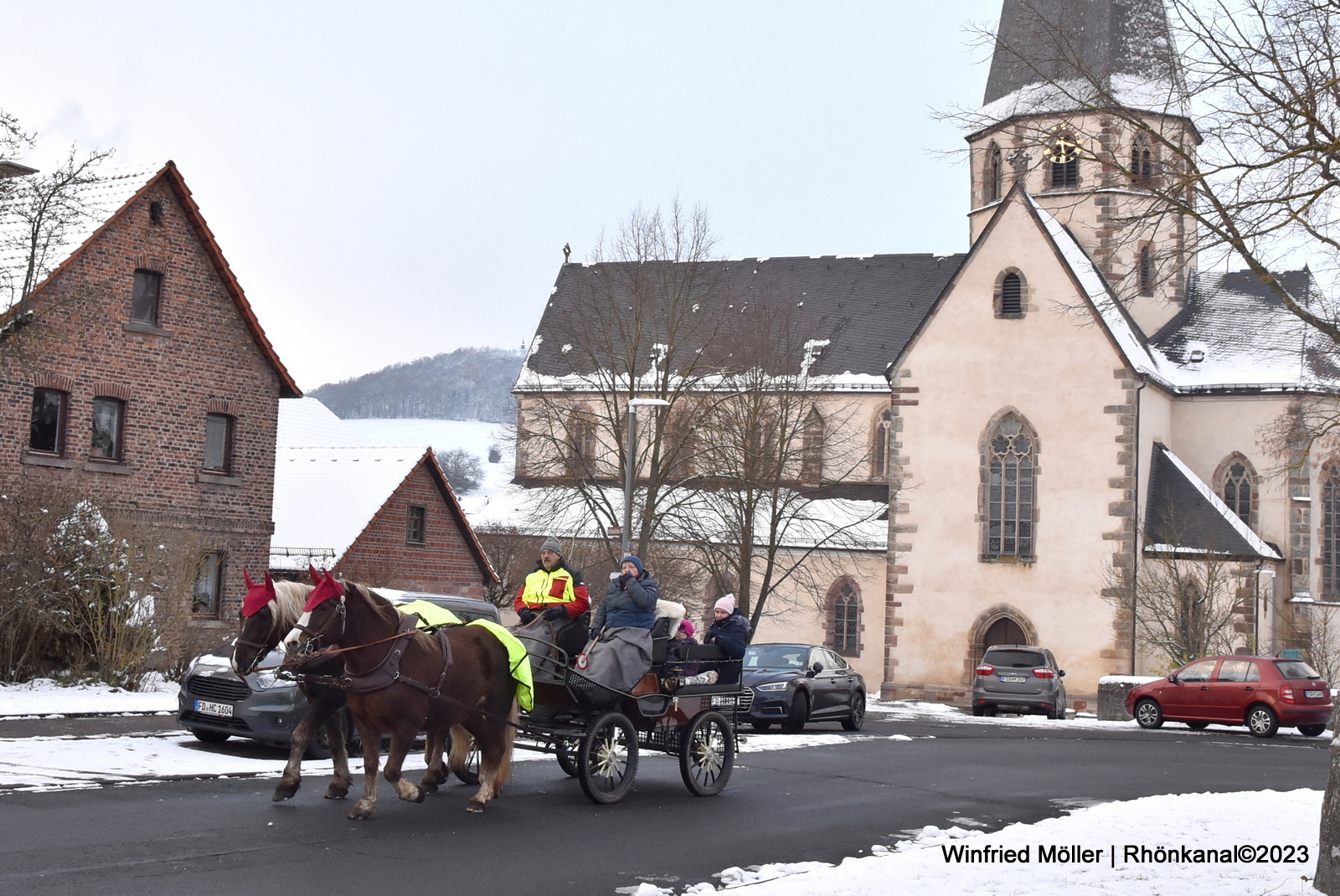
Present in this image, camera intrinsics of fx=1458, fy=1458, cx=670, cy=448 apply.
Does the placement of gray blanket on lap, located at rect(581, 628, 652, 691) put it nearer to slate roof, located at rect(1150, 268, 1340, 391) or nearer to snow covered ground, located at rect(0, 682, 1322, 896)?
snow covered ground, located at rect(0, 682, 1322, 896)

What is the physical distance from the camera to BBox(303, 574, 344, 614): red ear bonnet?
34.2 ft

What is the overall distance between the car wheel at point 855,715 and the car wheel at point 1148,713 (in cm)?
737

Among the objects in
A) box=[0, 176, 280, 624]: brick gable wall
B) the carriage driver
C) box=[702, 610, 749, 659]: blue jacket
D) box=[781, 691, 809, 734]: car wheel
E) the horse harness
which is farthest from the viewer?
box=[0, 176, 280, 624]: brick gable wall

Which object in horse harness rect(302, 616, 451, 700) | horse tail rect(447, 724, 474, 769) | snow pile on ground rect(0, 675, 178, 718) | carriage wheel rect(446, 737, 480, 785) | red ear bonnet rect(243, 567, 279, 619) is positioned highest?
red ear bonnet rect(243, 567, 279, 619)

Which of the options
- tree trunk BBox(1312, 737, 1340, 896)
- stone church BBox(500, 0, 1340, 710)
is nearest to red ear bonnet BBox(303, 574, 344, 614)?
tree trunk BBox(1312, 737, 1340, 896)

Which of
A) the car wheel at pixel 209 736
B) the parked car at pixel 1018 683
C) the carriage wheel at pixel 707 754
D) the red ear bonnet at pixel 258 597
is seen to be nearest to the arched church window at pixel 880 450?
the parked car at pixel 1018 683

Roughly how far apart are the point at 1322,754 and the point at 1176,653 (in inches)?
664

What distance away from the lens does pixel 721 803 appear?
12.5 metres

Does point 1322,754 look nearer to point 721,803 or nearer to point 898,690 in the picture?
point 721,803

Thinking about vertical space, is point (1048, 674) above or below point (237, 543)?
below

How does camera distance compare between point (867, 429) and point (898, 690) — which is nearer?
point (898, 690)

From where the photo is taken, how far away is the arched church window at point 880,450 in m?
52.1

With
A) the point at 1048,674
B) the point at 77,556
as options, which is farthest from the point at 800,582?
the point at 77,556

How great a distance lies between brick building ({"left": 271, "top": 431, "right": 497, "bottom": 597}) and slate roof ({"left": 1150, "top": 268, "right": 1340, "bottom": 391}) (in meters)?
23.6
